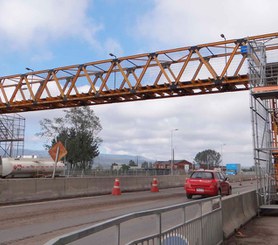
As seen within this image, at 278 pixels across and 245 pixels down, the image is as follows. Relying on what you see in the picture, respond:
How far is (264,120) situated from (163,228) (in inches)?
401

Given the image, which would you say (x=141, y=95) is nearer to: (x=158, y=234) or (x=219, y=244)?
(x=219, y=244)

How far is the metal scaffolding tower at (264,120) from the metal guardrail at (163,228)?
4506 mm

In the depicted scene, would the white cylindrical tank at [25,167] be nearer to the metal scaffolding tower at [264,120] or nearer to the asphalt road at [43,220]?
the asphalt road at [43,220]

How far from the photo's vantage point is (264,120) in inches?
562

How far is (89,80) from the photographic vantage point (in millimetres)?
28688

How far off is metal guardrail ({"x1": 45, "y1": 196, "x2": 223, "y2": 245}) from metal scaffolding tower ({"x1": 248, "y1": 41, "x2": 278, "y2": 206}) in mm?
4506

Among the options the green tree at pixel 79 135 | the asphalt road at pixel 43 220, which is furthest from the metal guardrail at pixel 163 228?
the green tree at pixel 79 135

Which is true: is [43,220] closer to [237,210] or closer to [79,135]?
[237,210]

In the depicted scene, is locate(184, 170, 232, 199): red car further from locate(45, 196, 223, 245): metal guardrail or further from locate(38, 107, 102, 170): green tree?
locate(38, 107, 102, 170): green tree

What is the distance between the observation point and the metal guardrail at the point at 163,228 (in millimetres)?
3453

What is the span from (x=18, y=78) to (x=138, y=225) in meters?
30.3

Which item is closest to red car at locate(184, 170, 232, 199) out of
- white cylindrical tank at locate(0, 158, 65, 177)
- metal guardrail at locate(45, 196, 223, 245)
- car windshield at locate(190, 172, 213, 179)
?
car windshield at locate(190, 172, 213, 179)

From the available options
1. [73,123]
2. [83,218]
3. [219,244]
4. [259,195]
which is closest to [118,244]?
[219,244]

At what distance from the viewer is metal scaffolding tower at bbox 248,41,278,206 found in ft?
41.1
